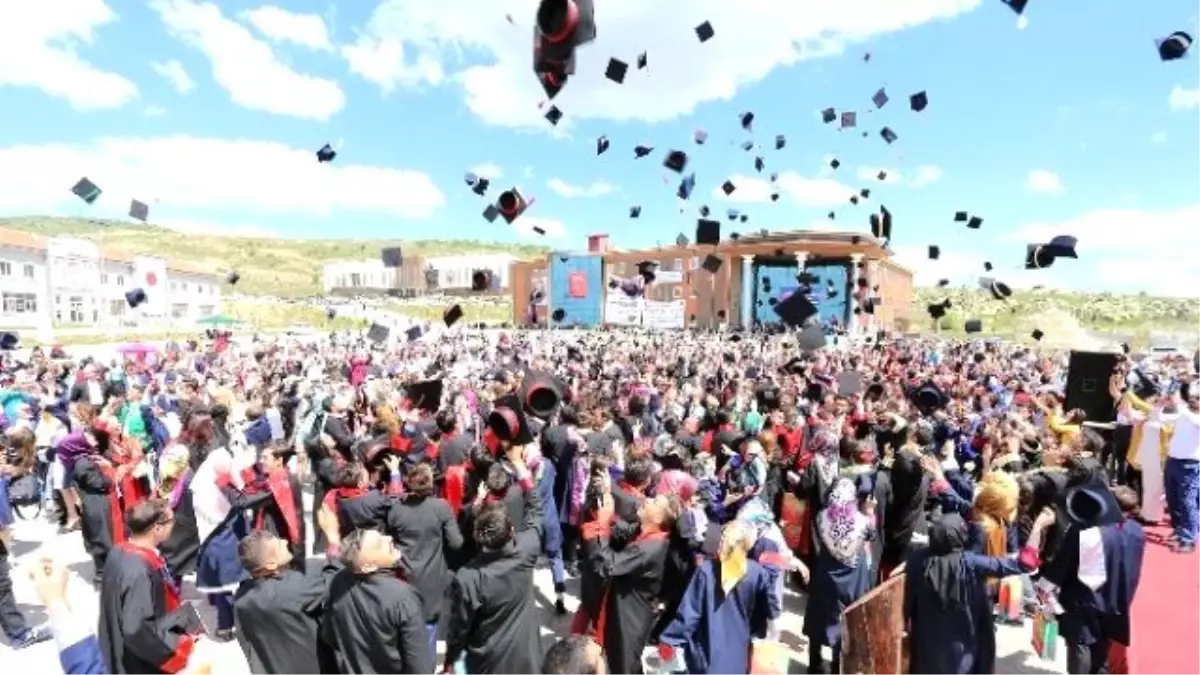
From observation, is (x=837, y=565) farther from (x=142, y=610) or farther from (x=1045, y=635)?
(x=142, y=610)

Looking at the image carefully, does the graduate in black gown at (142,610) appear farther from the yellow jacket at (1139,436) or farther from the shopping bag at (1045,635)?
the yellow jacket at (1139,436)

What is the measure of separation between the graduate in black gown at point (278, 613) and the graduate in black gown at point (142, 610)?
33 centimetres

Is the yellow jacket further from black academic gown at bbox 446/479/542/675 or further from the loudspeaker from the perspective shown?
black academic gown at bbox 446/479/542/675

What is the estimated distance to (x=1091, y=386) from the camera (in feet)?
35.1

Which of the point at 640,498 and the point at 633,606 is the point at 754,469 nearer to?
the point at 640,498

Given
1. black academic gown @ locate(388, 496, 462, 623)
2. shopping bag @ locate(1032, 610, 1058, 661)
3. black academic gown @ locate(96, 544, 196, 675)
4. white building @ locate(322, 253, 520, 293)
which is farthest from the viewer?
white building @ locate(322, 253, 520, 293)

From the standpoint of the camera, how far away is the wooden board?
391cm

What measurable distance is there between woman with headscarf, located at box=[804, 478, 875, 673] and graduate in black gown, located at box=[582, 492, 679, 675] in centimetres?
132

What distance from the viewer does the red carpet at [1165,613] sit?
529 cm

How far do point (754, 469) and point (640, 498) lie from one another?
1.55 m

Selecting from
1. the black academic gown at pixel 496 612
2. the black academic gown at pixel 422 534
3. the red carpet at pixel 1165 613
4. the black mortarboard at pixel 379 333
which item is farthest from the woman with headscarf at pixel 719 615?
the black mortarboard at pixel 379 333

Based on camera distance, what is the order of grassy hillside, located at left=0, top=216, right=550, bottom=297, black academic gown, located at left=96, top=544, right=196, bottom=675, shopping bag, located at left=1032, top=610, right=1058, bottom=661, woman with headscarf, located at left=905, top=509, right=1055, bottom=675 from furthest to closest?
1. grassy hillside, located at left=0, top=216, right=550, bottom=297
2. shopping bag, located at left=1032, top=610, right=1058, bottom=661
3. woman with headscarf, located at left=905, top=509, right=1055, bottom=675
4. black academic gown, located at left=96, top=544, right=196, bottom=675

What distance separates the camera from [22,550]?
24.7 ft

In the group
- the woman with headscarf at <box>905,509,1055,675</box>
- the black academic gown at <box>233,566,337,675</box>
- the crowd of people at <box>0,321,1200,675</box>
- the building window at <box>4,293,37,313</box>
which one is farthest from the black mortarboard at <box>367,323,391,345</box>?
the building window at <box>4,293,37,313</box>
